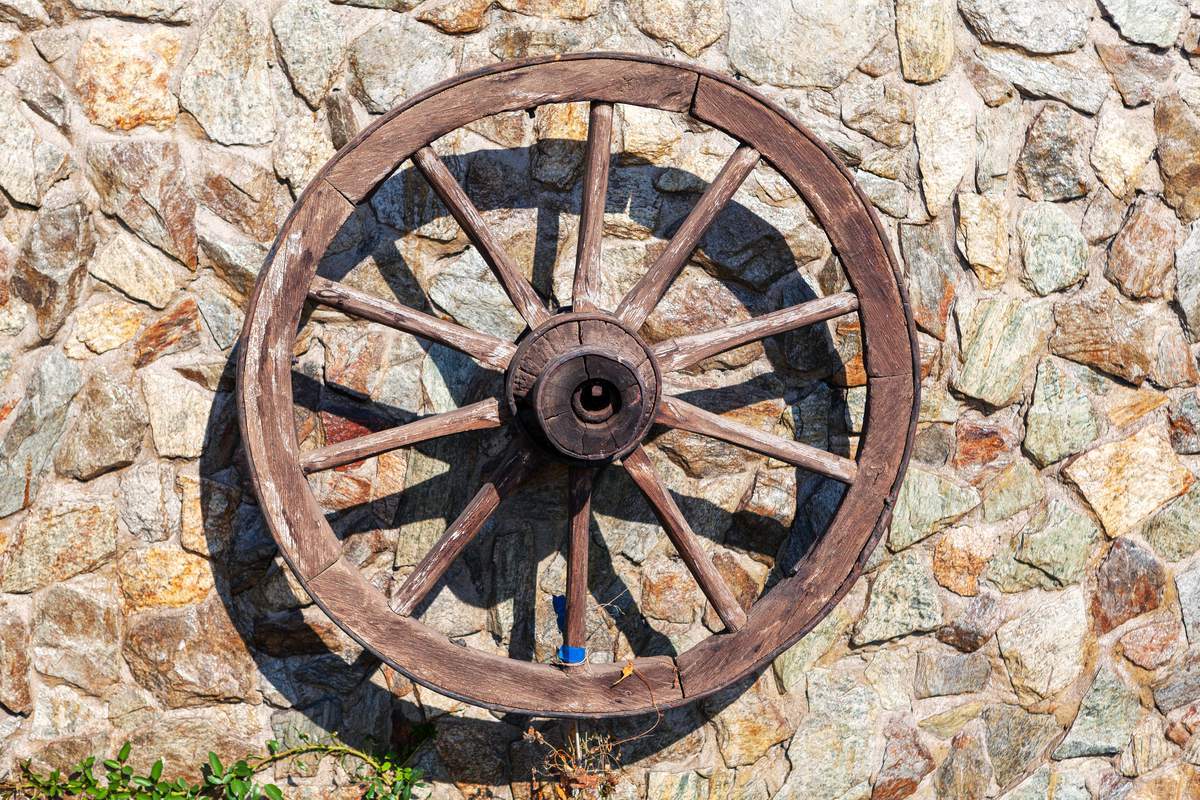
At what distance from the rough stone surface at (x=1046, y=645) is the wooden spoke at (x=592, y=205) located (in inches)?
59.6

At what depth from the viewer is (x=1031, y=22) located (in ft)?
8.73

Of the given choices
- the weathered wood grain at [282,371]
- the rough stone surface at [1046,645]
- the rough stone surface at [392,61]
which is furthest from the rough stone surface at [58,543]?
the rough stone surface at [1046,645]

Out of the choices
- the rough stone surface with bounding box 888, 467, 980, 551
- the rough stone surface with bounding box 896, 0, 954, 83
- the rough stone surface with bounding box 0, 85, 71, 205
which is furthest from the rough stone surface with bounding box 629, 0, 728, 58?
the rough stone surface with bounding box 0, 85, 71, 205

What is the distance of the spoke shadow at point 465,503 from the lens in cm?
245

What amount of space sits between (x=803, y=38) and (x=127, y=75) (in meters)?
1.53

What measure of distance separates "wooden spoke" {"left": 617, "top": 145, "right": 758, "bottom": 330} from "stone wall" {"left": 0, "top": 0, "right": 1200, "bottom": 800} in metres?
0.24

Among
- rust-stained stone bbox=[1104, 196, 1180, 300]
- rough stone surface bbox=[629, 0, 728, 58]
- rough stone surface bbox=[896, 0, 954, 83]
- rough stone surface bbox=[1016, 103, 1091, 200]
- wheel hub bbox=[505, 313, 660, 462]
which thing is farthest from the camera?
rust-stained stone bbox=[1104, 196, 1180, 300]

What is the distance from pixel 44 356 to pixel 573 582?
126cm

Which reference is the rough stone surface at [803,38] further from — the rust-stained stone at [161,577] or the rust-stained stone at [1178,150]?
the rust-stained stone at [161,577]

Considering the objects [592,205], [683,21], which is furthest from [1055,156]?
[592,205]

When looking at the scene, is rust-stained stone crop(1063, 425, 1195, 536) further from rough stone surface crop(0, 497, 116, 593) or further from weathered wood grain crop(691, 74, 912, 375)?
rough stone surface crop(0, 497, 116, 593)

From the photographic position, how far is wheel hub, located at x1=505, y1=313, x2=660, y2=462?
7.00ft

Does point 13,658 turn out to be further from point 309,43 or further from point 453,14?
point 453,14

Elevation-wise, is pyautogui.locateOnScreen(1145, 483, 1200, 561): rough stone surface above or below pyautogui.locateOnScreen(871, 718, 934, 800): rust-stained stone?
above
